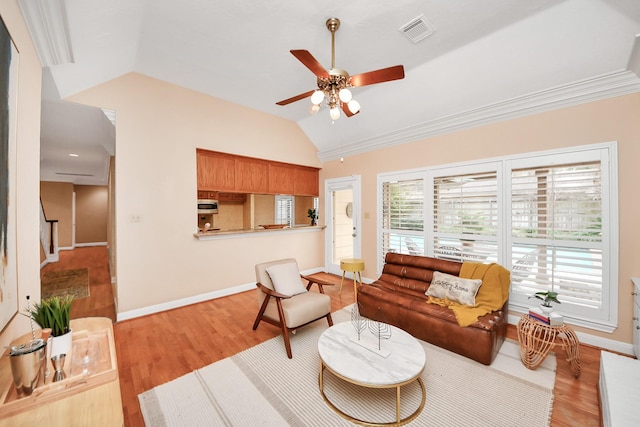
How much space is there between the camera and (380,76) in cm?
204

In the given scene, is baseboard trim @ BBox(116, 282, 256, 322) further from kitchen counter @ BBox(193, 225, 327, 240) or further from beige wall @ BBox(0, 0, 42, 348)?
beige wall @ BBox(0, 0, 42, 348)

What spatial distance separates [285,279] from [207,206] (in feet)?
8.19

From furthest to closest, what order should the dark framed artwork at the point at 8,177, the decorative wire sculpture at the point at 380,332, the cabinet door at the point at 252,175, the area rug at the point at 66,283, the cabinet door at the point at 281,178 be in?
the cabinet door at the point at 281,178 < the cabinet door at the point at 252,175 < the area rug at the point at 66,283 < the decorative wire sculpture at the point at 380,332 < the dark framed artwork at the point at 8,177

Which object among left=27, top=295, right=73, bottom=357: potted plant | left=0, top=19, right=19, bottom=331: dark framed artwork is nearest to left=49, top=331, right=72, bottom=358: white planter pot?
left=27, top=295, right=73, bottom=357: potted plant

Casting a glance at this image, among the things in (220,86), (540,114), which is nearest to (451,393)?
(540,114)

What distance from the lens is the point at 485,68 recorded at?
288 cm

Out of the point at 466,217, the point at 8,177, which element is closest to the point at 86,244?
the point at 8,177

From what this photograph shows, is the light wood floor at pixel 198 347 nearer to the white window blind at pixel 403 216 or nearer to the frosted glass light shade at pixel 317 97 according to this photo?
the white window blind at pixel 403 216

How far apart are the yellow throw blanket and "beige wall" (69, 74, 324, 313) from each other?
11.0 feet

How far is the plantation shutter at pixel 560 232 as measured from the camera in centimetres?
265

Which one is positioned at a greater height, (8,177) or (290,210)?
(8,177)

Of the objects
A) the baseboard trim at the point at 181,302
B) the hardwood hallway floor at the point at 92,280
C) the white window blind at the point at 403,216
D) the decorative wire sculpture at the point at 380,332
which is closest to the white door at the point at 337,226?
the white window blind at the point at 403,216

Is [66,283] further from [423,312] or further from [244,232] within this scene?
[423,312]

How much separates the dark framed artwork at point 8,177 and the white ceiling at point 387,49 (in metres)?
0.65
